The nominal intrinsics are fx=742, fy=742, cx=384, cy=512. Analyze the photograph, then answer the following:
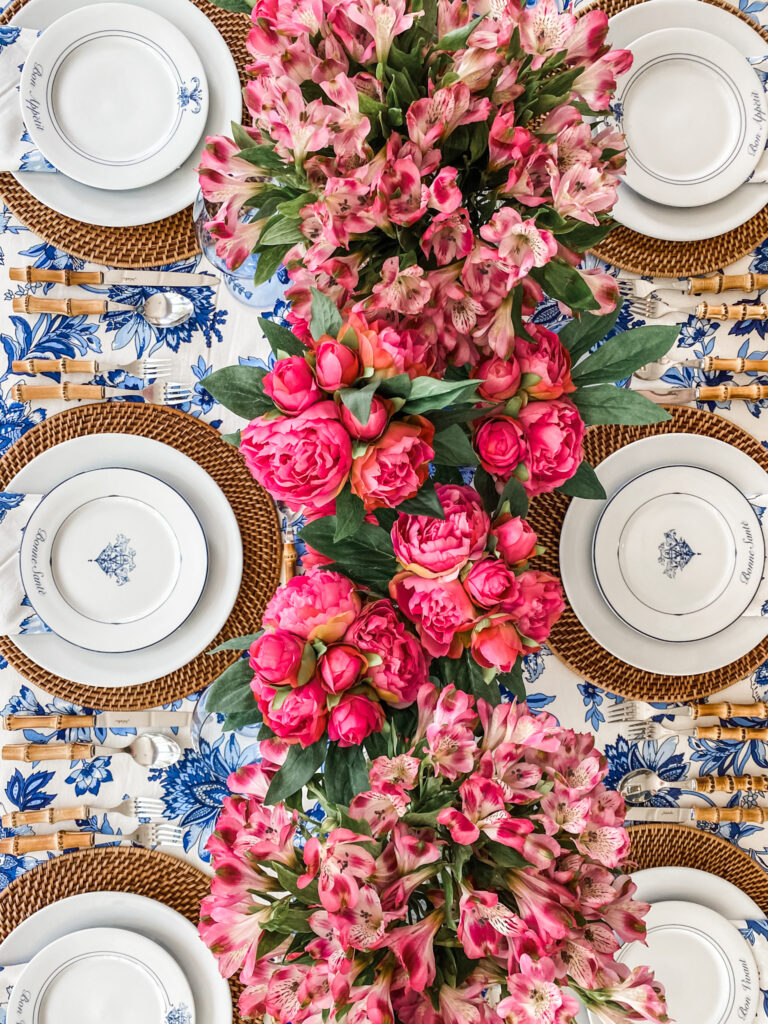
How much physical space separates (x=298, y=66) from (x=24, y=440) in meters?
0.59

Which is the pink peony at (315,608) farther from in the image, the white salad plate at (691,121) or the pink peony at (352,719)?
the white salad plate at (691,121)

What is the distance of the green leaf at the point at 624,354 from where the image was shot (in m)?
0.52

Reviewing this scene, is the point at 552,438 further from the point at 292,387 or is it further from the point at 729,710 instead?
the point at 729,710

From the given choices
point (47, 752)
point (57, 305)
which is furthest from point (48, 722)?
point (57, 305)

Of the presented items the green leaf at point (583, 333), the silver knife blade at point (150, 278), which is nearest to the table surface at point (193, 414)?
the silver knife blade at point (150, 278)

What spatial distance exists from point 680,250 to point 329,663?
2.34 ft

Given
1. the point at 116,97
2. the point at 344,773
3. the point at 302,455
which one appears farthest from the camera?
the point at 116,97

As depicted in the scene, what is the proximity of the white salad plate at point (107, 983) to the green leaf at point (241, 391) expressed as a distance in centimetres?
71

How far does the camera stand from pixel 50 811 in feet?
2.92

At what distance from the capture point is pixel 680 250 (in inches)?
35.0

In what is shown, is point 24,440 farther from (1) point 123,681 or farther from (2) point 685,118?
(2) point 685,118

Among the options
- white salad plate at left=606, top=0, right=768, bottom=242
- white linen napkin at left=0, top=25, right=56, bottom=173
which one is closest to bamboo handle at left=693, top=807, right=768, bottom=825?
white salad plate at left=606, top=0, right=768, bottom=242

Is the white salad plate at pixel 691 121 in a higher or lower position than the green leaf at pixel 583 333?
higher

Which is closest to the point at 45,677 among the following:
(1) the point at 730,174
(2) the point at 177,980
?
(2) the point at 177,980
